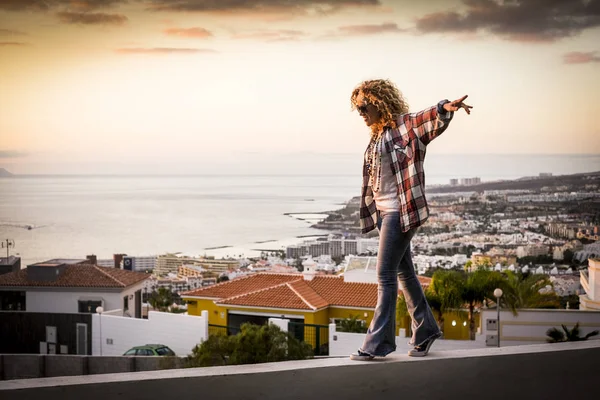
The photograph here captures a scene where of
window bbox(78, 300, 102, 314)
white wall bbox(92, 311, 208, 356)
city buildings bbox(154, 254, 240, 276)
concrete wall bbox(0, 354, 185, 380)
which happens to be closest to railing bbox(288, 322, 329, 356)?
white wall bbox(92, 311, 208, 356)

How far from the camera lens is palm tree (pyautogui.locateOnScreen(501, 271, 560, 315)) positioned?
18.9 meters

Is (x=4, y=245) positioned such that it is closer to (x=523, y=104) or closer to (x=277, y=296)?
(x=277, y=296)

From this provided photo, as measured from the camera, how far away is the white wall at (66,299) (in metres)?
25.9

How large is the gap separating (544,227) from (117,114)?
64.7 ft

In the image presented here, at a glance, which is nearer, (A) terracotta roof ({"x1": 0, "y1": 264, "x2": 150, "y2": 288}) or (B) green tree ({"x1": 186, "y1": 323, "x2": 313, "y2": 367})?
(B) green tree ({"x1": 186, "y1": 323, "x2": 313, "y2": 367})

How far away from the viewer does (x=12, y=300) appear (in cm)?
2681

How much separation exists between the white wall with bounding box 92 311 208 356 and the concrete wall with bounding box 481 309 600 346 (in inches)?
292

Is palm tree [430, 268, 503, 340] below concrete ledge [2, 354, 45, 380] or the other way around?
the other way around

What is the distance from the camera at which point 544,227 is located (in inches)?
955

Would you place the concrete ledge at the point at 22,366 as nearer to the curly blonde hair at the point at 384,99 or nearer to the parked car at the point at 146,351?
the parked car at the point at 146,351

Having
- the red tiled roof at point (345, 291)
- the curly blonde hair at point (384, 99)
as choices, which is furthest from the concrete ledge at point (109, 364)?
the curly blonde hair at point (384, 99)

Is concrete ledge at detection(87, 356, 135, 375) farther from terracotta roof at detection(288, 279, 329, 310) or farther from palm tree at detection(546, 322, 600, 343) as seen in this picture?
palm tree at detection(546, 322, 600, 343)

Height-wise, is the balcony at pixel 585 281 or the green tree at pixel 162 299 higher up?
the balcony at pixel 585 281

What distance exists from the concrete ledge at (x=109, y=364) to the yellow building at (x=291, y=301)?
454 cm
